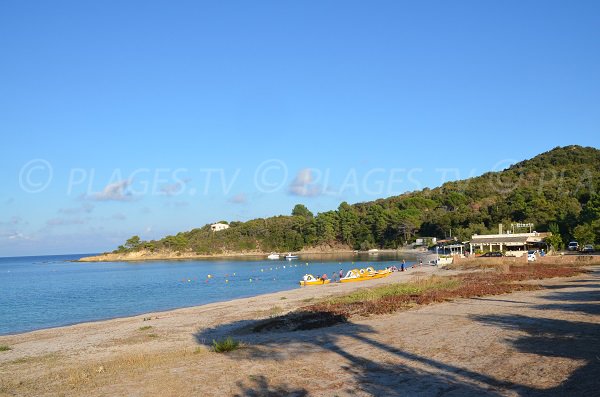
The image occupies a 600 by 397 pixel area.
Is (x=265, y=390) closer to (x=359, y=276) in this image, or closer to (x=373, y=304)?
(x=373, y=304)

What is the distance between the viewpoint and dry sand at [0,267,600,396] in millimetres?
10422

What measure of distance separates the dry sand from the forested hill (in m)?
57.9

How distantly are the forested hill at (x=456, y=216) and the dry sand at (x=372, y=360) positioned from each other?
57919mm

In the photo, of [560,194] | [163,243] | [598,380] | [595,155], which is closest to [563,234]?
[560,194]

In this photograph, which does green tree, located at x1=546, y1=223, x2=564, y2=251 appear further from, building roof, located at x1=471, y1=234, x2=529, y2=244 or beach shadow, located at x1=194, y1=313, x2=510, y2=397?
beach shadow, located at x1=194, y1=313, x2=510, y2=397

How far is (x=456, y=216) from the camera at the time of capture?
124 meters

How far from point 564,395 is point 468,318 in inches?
372

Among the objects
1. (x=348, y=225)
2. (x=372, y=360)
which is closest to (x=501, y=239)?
(x=372, y=360)

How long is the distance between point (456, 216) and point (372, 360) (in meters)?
117

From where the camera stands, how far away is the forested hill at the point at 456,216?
327ft

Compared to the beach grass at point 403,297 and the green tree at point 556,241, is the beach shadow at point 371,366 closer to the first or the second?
the beach grass at point 403,297

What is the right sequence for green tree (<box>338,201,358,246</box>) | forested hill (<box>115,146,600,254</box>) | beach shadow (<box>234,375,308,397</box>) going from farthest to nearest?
green tree (<box>338,201,358,246</box>) < forested hill (<box>115,146,600,254</box>) < beach shadow (<box>234,375,308,397</box>)

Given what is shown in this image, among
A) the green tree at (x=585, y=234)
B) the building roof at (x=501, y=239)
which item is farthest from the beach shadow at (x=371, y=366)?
the building roof at (x=501, y=239)

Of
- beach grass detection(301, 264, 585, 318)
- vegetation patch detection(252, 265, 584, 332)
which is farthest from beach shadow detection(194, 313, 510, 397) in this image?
beach grass detection(301, 264, 585, 318)
